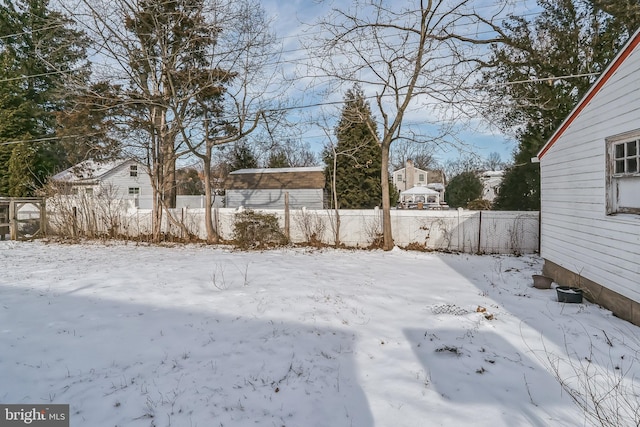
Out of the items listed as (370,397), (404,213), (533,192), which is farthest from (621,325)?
(533,192)

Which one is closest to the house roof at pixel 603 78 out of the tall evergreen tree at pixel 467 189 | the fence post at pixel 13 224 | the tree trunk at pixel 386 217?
the tree trunk at pixel 386 217

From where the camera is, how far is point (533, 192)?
1295 cm

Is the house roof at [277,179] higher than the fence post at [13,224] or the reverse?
higher

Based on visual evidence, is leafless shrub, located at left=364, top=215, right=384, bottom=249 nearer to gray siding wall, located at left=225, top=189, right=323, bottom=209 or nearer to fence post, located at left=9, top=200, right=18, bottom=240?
gray siding wall, located at left=225, top=189, right=323, bottom=209

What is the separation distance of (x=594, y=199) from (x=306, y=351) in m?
4.72

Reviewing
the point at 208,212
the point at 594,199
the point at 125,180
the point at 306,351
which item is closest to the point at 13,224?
the point at 208,212

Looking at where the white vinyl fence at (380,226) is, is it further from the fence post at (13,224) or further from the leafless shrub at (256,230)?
the fence post at (13,224)

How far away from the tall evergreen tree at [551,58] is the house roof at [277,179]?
493 inches

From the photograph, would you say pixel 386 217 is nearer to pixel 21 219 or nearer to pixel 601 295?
pixel 601 295

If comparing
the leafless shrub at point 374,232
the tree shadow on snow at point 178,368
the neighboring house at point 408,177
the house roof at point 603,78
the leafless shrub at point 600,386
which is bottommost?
the leafless shrub at point 600,386

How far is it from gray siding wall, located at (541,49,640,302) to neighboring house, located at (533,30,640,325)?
1 cm

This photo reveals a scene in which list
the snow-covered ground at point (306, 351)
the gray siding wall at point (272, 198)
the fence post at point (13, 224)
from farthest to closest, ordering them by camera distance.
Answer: the gray siding wall at point (272, 198) → the fence post at point (13, 224) → the snow-covered ground at point (306, 351)

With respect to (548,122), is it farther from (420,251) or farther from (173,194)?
(173,194)

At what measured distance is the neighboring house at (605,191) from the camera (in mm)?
4008
